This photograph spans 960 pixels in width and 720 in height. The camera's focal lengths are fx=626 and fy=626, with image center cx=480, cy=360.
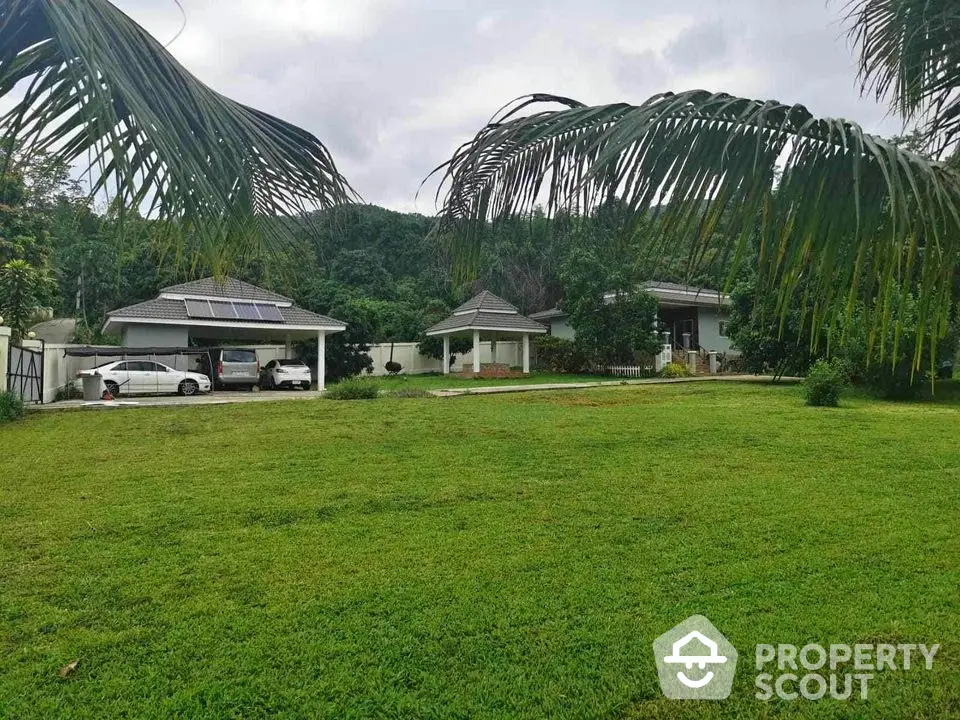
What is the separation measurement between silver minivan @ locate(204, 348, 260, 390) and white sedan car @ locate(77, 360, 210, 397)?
188cm

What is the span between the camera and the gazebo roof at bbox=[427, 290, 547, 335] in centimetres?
2591

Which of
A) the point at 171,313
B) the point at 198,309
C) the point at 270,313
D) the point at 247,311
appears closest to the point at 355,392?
the point at 270,313

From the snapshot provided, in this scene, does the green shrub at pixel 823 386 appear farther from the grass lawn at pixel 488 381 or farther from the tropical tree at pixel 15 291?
the tropical tree at pixel 15 291

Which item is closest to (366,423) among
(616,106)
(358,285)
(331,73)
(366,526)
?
(366,526)

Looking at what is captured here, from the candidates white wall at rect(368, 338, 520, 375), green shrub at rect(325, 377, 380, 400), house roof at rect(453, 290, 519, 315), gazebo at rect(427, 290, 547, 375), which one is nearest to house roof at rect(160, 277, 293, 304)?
green shrub at rect(325, 377, 380, 400)

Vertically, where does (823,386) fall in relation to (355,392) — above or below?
above

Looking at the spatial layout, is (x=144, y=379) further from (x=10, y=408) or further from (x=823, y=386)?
(x=823, y=386)

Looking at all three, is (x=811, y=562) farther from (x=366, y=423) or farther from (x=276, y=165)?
(x=366, y=423)

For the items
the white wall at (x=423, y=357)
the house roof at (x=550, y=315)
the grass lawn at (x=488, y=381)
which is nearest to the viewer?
the grass lawn at (x=488, y=381)

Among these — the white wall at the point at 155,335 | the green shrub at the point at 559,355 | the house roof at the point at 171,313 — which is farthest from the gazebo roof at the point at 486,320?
the white wall at the point at 155,335

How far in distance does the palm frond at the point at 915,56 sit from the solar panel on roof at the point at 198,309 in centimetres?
1924

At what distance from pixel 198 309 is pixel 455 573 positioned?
18.6 m

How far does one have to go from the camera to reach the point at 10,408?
38.2ft

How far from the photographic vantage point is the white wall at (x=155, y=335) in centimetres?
1977
